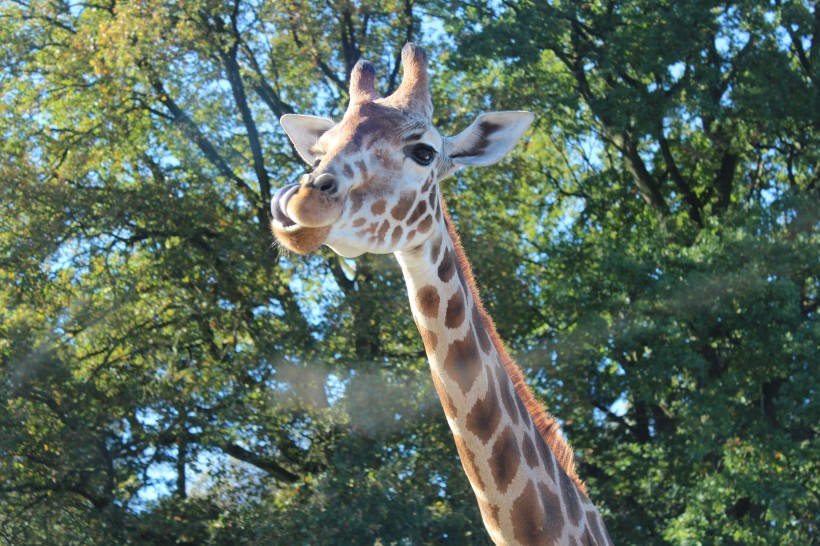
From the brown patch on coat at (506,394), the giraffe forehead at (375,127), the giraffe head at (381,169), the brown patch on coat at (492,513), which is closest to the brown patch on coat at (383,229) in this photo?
the giraffe head at (381,169)

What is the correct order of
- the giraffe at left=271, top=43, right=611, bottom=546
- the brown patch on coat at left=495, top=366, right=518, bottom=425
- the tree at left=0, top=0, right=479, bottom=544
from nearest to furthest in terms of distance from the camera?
the giraffe at left=271, top=43, right=611, bottom=546 < the brown patch on coat at left=495, top=366, right=518, bottom=425 < the tree at left=0, top=0, right=479, bottom=544

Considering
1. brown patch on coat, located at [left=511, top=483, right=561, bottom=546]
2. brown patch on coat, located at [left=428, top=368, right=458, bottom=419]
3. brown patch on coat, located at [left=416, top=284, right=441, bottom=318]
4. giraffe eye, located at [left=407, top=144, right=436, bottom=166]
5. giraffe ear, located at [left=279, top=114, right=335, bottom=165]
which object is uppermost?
giraffe ear, located at [left=279, top=114, right=335, bottom=165]

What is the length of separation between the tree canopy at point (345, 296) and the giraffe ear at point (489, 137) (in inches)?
256

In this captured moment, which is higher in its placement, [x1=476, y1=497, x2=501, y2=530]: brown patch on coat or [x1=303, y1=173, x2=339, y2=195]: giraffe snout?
[x1=303, y1=173, x2=339, y2=195]: giraffe snout

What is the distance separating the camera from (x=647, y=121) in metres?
13.6

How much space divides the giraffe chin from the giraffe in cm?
3

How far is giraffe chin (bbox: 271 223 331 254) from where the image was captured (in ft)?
12.8

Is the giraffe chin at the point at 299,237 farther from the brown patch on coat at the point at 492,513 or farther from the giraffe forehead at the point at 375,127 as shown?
the brown patch on coat at the point at 492,513

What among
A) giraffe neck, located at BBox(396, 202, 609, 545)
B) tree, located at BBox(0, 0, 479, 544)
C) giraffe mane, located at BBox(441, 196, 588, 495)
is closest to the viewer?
giraffe neck, located at BBox(396, 202, 609, 545)

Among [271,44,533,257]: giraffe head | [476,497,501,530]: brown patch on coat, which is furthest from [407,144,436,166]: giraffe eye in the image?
[476,497,501,530]: brown patch on coat

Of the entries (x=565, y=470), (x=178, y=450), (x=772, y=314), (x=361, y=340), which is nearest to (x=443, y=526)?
(x=361, y=340)

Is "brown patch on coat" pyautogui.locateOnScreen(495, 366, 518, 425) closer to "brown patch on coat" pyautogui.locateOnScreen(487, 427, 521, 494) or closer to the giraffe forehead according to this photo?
"brown patch on coat" pyautogui.locateOnScreen(487, 427, 521, 494)

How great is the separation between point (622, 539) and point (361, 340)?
342 cm

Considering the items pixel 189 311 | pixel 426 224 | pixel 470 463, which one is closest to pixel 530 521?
pixel 470 463
